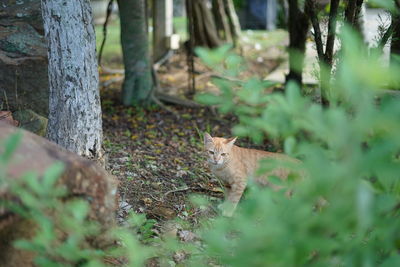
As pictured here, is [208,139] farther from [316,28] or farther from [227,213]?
[316,28]

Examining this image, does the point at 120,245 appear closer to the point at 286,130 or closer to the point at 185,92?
the point at 286,130

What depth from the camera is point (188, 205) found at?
16.3ft

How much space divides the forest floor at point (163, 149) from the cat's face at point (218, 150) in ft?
1.17

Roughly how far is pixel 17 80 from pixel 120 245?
119 inches

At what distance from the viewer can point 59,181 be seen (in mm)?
2791

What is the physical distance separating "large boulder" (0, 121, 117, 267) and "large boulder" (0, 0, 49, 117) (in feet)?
A: 9.99

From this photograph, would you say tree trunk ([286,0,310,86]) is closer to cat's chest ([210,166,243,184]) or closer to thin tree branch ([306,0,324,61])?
thin tree branch ([306,0,324,61])

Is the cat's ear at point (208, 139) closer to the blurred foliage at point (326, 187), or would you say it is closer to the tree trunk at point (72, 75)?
the tree trunk at point (72, 75)

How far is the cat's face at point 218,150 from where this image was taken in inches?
202

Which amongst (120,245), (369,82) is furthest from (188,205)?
(369,82)

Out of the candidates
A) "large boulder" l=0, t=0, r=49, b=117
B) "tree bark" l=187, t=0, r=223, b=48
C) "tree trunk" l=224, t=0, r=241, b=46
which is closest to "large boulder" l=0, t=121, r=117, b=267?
"large boulder" l=0, t=0, r=49, b=117

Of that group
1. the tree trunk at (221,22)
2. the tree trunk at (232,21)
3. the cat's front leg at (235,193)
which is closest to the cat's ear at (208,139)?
the cat's front leg at (235,193)

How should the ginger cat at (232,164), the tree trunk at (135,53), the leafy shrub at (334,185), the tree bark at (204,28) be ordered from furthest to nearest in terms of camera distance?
the tree bark at (204,28), the tree trunk at (135,53), the ginger cat at (232,164), the leafy shrub at (334,185)

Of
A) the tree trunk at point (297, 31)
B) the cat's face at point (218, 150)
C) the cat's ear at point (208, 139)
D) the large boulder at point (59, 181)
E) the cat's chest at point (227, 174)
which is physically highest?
the tree trunk at point (297, 31)
